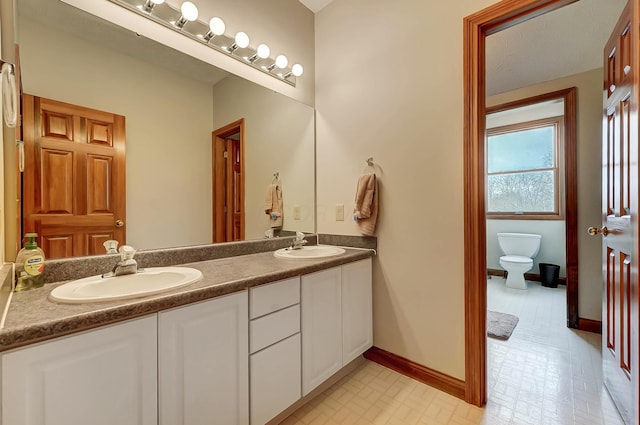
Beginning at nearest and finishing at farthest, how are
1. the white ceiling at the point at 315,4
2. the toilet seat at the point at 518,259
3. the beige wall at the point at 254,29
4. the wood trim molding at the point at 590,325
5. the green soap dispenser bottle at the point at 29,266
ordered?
the green soap dispenser bottle at the point at 29,266, the beige wall at the point at 254,29, the white ceiling at the point at 315,4, the wood trim molding at the point at 590,325, the toilet seat at the point at 518,259

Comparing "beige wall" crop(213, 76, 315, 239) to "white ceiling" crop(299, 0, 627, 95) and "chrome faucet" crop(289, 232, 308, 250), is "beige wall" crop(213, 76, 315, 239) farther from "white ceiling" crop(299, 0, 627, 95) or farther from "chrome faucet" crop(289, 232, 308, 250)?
"white ceiling" crop(299, 0, 627, 95)

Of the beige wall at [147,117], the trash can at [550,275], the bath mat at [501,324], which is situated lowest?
the bath mat at [501,324]

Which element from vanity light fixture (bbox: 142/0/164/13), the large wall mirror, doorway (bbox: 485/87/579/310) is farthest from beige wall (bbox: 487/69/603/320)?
vanity light fixture (bbox: 142/0/164/13)

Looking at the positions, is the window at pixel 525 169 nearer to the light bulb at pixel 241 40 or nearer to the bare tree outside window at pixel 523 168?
the bare tree outside window at pixel 523 168

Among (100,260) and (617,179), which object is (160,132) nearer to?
(100,260)

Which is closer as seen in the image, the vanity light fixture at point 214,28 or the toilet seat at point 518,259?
the vanity light fixture at point 214,28

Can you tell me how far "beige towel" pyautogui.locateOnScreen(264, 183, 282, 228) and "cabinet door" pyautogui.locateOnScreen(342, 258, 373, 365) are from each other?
0.64 metres


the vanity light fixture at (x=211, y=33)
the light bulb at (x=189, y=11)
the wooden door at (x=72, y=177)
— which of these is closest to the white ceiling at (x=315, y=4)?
the vanity light fixture at (x=211, y=33)

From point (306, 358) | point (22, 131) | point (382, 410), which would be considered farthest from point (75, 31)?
point (382, 410)

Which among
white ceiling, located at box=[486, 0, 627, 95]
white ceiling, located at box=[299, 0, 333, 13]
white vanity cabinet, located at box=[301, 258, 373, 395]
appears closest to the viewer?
white vanity cabinet, located at box=[301, 258, 373, 395]

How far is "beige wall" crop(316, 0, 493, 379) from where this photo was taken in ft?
5.24

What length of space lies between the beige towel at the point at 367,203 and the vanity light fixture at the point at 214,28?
4.05ft

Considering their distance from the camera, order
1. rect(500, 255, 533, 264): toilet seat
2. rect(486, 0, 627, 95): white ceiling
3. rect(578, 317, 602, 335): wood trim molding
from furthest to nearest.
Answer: rect(500, 255, 533, 264): toilet seat → rect(578, 317, 602, 335): wood trim molding → rect(486, 0, 627, 95): white ceiling

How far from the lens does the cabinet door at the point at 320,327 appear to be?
1.42 meters
